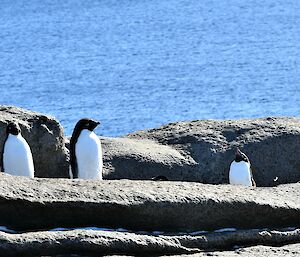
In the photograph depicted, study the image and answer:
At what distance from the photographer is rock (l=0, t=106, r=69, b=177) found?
479 inches

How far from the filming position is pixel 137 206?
792 centimetres

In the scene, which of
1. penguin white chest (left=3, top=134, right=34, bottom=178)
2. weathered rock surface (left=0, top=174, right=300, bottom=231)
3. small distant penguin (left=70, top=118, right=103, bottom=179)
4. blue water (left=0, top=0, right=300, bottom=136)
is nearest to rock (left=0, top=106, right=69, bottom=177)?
small distant penguin (left=70, top=118, right=103, bottom=179)

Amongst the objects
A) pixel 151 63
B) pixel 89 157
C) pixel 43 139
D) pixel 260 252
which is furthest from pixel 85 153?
pixel 151 63

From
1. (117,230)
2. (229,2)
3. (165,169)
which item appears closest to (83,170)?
(165,169)

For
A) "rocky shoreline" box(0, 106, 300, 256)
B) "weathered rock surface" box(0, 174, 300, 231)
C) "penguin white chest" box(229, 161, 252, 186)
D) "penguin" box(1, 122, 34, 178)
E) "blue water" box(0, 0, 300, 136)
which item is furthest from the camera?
"blue water" box(0, 0, 300, 136)

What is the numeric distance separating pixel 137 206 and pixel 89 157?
385cm

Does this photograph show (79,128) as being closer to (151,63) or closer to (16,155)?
(16,155)

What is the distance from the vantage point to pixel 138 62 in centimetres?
3944

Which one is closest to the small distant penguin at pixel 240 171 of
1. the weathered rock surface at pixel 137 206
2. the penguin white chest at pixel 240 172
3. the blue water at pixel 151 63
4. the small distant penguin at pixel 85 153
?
the penguin white chest at pixel 240 172

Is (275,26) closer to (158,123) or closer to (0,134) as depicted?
(158,123)

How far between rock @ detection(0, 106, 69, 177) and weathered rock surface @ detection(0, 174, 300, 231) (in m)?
4.01

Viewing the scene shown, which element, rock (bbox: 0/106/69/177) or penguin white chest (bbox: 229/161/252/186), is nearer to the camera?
rock (bbox: 0/106/69/177)

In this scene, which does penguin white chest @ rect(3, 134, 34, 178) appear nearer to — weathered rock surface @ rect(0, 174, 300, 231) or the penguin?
the penguin

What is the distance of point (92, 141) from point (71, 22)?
176ft
